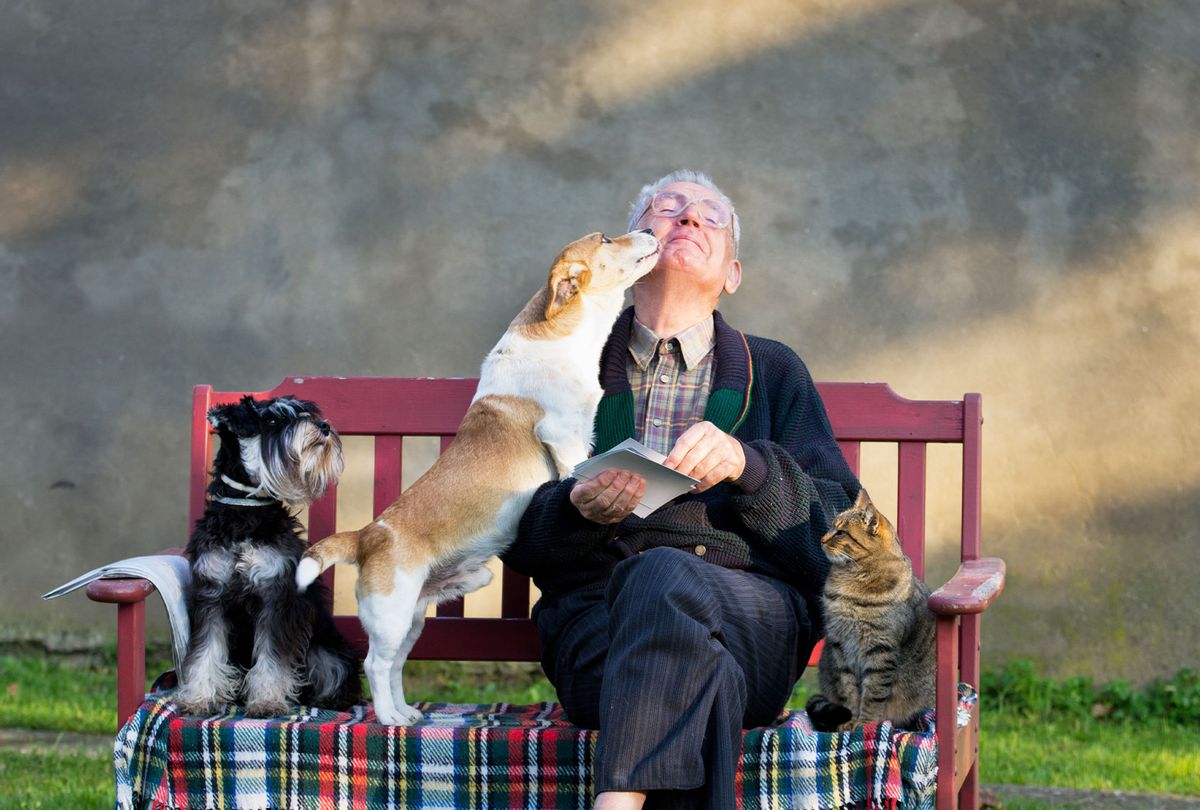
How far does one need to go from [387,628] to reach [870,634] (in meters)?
1.16

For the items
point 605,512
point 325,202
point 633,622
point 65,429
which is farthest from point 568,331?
point 65,429

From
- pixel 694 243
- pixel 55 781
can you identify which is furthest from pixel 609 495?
pixel 55 781

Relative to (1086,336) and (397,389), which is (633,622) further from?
(1086,336)

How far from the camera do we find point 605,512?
3.19m

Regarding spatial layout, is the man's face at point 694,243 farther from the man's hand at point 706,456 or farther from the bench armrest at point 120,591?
the bench armrest at point 120,591

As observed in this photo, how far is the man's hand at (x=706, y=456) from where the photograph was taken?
3047mm

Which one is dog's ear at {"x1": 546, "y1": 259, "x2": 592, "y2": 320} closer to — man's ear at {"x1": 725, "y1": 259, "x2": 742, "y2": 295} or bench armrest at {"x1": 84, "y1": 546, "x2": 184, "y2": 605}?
man's ear at {"x1": 725, "y1": 259, "x2": 742, "y2": 295}

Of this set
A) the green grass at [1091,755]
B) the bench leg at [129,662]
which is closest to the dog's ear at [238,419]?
the bench leg at [129,662]

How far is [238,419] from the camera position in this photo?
11.5 feet

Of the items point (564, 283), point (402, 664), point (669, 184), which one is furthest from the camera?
point (669, 184)

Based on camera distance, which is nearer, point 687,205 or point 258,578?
point 258,578

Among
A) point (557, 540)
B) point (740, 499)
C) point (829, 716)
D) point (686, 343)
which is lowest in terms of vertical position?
point (829, 716)

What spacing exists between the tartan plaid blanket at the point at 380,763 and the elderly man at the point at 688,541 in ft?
0.48

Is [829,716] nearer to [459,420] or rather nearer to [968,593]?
[968,593]
